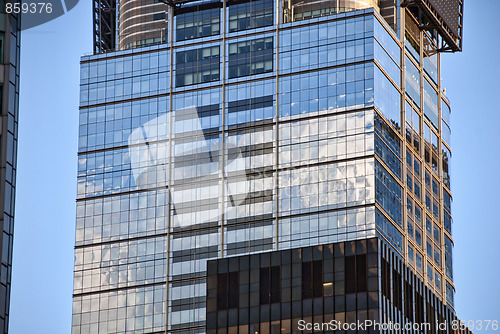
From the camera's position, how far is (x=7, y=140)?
86.1m

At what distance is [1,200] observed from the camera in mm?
84875

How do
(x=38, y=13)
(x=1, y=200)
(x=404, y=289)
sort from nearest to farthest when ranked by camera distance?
(x=1, y=200)
(x=38, y=13)
(x=404, y=289)

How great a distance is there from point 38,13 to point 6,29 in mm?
26594

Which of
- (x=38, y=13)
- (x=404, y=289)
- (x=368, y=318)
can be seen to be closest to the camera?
(x=38, y=13)

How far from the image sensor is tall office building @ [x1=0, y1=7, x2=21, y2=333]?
85.2 metres

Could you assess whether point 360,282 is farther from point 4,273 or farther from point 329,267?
point 4,273

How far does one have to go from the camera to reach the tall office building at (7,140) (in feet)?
280

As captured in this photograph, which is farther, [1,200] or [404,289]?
[404,289]

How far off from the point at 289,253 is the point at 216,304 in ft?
34.2

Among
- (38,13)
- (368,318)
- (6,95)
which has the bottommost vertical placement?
(368,318)

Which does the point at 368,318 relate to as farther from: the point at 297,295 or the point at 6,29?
the point at 6,29

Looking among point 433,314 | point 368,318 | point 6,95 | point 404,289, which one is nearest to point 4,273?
point 6,95

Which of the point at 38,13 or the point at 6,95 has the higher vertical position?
the point at 38,13

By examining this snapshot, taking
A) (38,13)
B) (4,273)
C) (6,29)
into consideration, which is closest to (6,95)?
(6,29)
